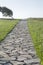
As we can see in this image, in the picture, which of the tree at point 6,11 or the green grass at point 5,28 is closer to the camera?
the green grass at point 5,28

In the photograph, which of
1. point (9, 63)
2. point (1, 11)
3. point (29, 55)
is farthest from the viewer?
point (1, 11)

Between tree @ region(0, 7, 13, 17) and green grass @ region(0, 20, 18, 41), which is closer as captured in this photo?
green grass @ region(0, 20, 18, 41)

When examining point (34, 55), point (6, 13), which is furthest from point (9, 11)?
point (34, 55)

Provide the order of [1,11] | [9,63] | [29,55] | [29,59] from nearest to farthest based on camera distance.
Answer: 1. [9,63]
2. [29,59]
3. [29,55]
4. [1,11]

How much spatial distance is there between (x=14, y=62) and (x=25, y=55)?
4.53ft

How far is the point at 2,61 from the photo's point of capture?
824cm

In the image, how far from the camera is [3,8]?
96.9 meters

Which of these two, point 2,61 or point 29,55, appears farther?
point 29,55

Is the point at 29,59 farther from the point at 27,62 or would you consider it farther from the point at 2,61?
the point at 2,61

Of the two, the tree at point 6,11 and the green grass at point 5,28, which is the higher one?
the green grass at point 5,28

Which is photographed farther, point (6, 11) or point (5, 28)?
point (6, 11)

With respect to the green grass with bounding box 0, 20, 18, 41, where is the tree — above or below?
below

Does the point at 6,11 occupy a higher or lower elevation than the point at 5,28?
lower

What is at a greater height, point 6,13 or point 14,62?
point 14,62
